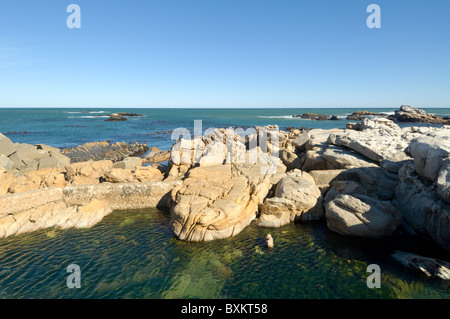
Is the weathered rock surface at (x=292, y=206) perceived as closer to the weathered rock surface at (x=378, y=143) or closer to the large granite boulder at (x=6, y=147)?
the weathered rock surface at (x=378, y=143)

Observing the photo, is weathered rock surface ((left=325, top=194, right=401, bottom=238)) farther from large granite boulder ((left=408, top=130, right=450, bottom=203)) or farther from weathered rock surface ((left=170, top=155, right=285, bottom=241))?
weathered rock surface ((left=170, top=155, right=285, bottom=241))

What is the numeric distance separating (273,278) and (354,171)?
412 inches

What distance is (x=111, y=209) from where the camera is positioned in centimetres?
1827

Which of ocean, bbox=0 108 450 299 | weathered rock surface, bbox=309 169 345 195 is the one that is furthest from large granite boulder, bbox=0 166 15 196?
weathered rock surface, bbox=309 169 345 195

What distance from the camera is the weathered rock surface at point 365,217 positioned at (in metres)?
13.2

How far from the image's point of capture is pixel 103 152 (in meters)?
38.7

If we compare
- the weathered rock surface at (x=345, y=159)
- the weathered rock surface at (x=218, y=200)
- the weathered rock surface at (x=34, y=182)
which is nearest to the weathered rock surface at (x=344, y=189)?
the weathered rock surface at (x=345, y=159)

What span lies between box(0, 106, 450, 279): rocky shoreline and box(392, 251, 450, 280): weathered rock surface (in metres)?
0.07

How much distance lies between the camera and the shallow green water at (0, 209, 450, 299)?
33.1ft

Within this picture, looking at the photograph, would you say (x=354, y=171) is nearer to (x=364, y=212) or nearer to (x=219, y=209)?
(x=364, y=212)

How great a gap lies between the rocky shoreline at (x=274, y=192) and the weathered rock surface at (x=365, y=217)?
2.0 inches

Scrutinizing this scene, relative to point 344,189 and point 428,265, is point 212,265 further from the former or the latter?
Result: point 344,189

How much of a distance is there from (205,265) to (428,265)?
9.82 meters
